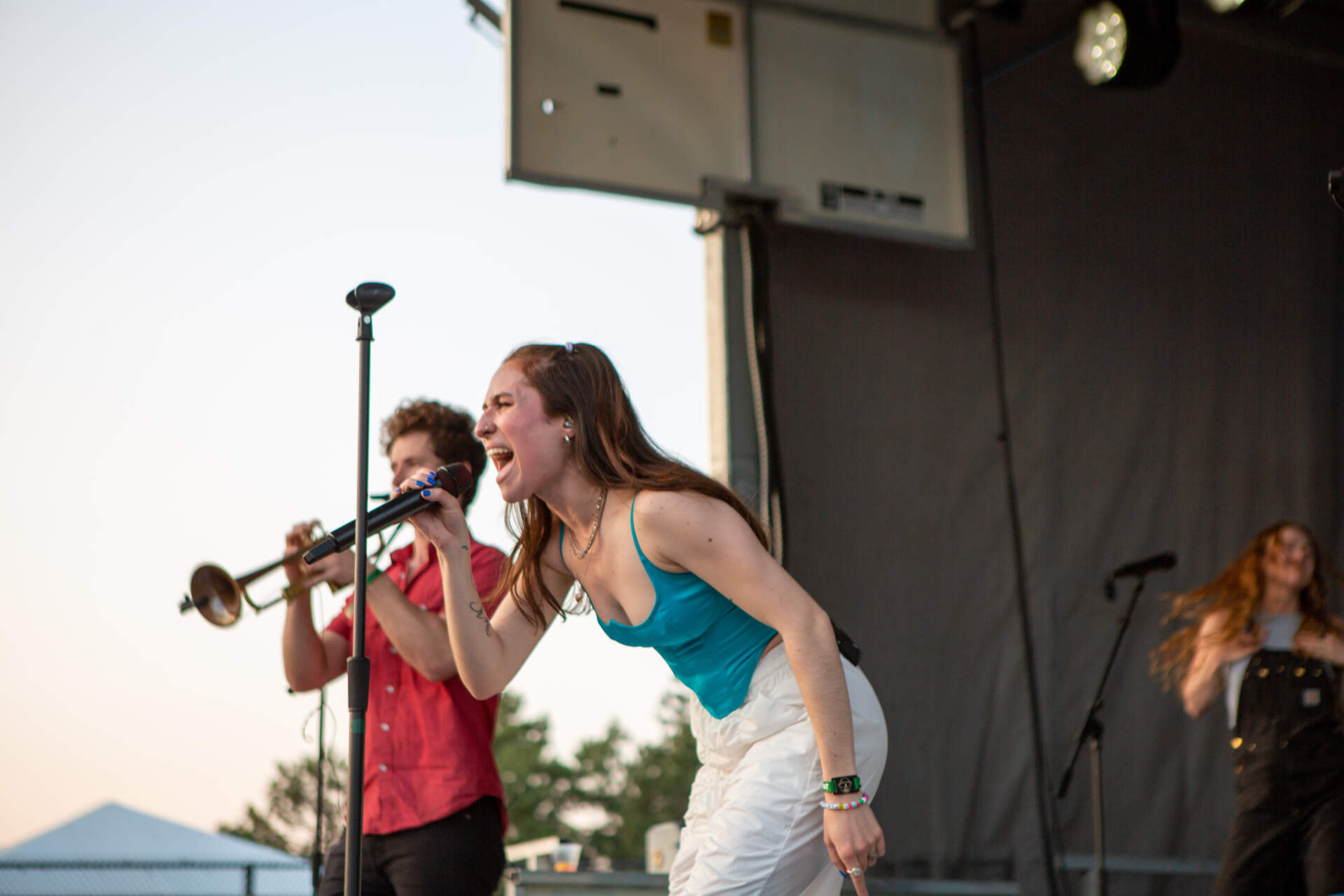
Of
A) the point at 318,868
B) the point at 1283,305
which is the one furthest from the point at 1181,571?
the point at 318,868

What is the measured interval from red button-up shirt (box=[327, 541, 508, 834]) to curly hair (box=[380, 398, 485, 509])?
20 cm

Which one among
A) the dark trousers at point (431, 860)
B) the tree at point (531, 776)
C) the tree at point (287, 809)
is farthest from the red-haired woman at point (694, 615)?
the tree at point (531, 776)

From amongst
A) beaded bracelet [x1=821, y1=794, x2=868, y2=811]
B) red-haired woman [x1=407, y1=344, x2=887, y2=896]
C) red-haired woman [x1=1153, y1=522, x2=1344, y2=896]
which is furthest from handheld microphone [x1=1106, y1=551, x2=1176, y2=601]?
beaded bracelet [x1=821, y1=794, x2=868, y2=811]

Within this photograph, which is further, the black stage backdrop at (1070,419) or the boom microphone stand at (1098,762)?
the black stage backdrop at (1070,419)

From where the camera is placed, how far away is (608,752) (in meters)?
29.3

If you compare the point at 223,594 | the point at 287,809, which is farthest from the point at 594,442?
the point at 287,809

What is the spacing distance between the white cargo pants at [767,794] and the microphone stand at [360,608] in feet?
1.59

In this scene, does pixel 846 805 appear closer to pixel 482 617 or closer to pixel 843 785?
pixel 843 785

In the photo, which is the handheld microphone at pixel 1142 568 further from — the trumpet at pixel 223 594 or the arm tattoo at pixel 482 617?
the arm tattoo at pixel 482 617

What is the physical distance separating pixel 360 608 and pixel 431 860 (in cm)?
65

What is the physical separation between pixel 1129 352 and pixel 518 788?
78.2ft

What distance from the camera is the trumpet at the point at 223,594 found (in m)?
2.97

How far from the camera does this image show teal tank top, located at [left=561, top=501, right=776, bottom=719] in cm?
205

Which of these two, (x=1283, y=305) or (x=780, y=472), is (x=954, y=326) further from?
(x=1283, y=305)
